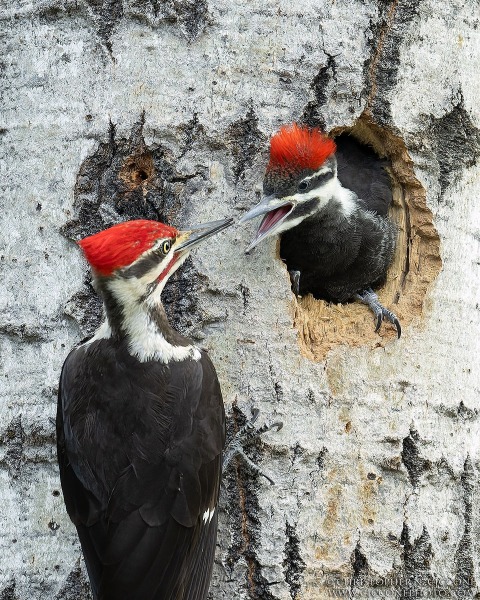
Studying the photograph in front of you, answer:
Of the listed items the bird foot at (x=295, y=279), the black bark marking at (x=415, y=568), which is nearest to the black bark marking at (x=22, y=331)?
the bird foot at (x=295, y=279)

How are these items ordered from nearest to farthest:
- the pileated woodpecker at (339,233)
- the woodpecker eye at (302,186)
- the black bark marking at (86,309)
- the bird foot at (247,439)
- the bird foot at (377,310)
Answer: the bird foot at (247,439) < the black bark marking at (86,309) < the bird foot at (377,310) < the woodpecker eye at (302,186) < the pileated woodpecker at (339,233)

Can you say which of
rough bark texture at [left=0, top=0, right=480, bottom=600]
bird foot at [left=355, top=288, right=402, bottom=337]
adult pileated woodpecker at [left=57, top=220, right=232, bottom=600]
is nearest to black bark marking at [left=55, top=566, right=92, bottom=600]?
rough bark texture at [left=0, top=0, right=480, bottom=600]

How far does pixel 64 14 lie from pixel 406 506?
1.91 meters

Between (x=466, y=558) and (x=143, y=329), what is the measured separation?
4.15 feet

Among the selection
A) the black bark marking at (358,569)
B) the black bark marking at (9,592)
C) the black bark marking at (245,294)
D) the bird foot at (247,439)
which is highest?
the black bark marking at (245,294)

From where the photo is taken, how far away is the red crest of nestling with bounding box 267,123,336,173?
346 cm

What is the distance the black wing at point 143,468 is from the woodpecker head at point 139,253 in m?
0.22

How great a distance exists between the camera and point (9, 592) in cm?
331

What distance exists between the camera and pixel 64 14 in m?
3.50

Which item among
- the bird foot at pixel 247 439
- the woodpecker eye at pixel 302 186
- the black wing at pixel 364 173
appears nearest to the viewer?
the bird foot at pixel 247 439

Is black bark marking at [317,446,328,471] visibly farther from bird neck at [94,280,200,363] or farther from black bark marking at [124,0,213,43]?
black bark marking at [124,0,213,43]

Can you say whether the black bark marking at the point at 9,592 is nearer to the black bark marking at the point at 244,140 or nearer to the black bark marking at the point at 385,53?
the black bark marking at the point at 244,140

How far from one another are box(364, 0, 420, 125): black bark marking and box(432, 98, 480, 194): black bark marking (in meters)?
0.22

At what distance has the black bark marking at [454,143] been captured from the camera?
3.71m
